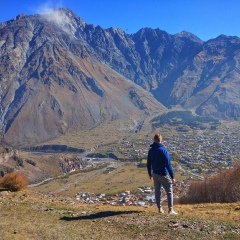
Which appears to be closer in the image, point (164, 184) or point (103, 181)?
point (164, 184)

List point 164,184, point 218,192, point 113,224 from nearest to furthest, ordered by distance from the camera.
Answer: point 113,224, point 164,184, point 218,192

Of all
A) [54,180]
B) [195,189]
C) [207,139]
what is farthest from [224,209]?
[207,139]

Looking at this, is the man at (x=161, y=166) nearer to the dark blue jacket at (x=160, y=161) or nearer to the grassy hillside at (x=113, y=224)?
the dark blue jacket at (x=160, y=161)

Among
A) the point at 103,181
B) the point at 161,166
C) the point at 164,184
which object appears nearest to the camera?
the point at 161,166

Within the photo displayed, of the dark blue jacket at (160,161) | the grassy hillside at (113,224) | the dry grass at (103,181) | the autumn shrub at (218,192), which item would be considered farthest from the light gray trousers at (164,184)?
the dry grass at (103,181)

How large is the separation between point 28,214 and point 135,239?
618cm

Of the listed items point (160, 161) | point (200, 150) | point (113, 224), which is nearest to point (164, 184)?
point (160, 161)

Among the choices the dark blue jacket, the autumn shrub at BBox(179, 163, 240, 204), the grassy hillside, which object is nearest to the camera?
the grassy hillside

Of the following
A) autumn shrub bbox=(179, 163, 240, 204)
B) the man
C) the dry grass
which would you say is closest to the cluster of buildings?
the dry grass

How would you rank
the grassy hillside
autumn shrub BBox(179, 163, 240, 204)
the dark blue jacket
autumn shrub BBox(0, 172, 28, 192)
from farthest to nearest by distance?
autumn shrub BBox(179, 163, 240, 204)
autumn shrub BBox(0, 172, 28, 192)
the dark blue jacket
the grassy hillside

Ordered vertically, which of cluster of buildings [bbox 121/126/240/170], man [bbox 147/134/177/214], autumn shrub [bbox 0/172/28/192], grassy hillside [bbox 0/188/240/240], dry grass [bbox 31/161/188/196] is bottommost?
dry grass [bbox 31/161/188/196]

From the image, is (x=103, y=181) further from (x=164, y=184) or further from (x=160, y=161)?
(x=160, y=161)

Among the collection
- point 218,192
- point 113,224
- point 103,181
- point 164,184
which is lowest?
point 103,181

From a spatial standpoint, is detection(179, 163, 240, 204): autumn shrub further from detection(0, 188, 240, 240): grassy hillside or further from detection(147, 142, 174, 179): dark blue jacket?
detection(147, 142, 174, 179): dark blue jacket
